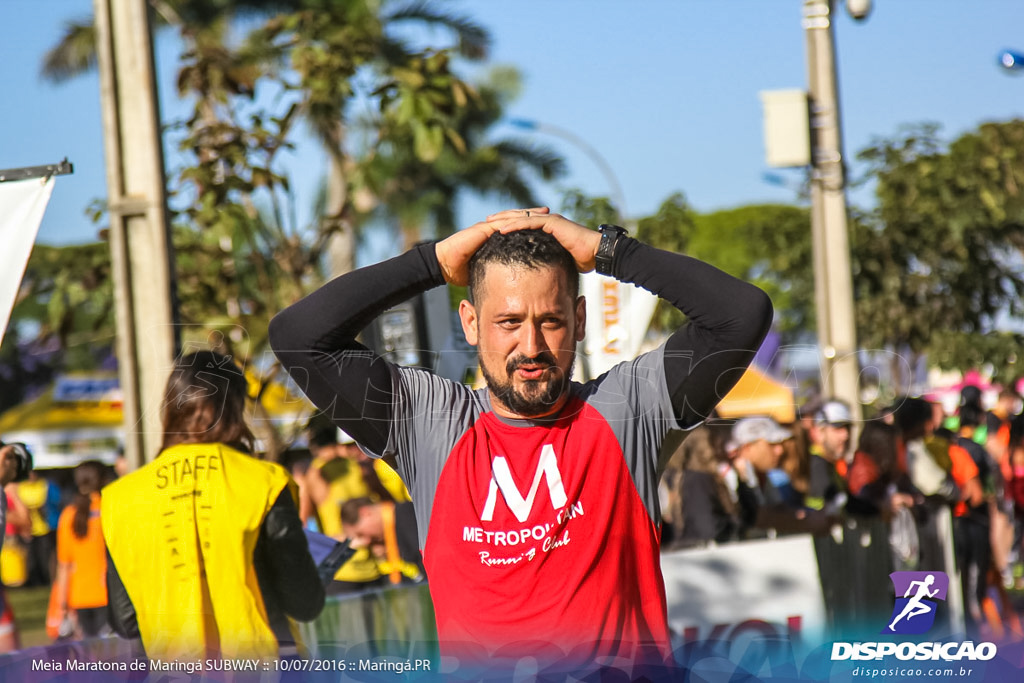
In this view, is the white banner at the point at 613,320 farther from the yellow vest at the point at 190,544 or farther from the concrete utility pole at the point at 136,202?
the yellow vest at the point at 190,544

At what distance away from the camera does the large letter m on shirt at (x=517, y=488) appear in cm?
243

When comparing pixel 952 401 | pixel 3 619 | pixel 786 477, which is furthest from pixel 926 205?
pixel 3 619

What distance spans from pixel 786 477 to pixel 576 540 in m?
5.83

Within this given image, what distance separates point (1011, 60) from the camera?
4.36 m

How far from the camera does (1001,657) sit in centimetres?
234

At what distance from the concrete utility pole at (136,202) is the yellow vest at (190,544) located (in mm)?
1386

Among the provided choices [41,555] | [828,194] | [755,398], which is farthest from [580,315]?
[41,555]

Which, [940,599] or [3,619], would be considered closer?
[940,599]

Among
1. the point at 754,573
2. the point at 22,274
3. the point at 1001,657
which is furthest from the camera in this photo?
the point at 754,573

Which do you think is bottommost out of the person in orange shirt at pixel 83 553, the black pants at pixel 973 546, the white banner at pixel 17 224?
the black pants at pixel 973 546

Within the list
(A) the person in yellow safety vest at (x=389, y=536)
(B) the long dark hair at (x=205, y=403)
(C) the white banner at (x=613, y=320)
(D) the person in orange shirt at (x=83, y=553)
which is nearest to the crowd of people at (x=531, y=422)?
(B) the long dark hair at (x=205, y=403)

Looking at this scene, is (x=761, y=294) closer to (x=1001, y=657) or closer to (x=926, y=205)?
(x=1001, y=657)

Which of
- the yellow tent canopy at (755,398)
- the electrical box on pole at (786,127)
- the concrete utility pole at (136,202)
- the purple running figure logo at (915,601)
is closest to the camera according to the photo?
the purple running figure logo at (915,601)

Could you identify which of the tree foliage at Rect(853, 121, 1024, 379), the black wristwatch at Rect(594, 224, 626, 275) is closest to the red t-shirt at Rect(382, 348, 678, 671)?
the black wristwatch at Rect(594, 224, 626, 275)
